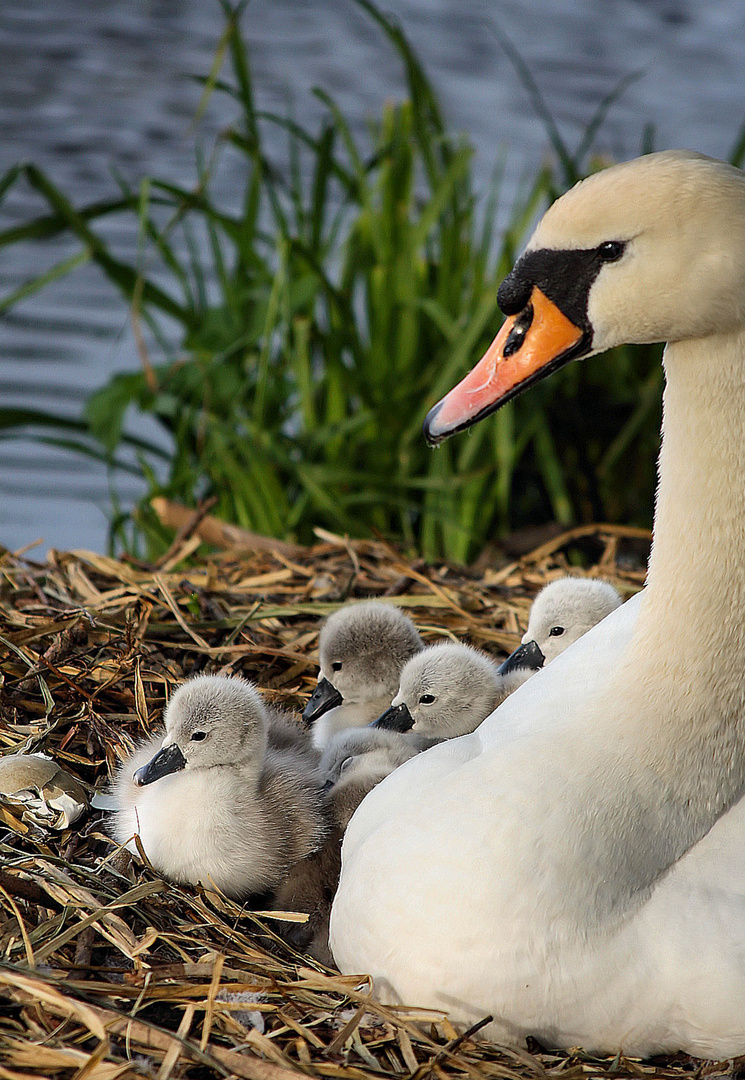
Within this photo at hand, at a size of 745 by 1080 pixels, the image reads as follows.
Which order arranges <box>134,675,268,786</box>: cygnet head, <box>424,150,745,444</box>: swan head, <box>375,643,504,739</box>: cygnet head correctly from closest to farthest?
1. <box>424,150,745,444</box>: swan head
2. <box>134,675,268,786</box>: cygnet head
3. <box>375,643,504,739</box>: cygnet head

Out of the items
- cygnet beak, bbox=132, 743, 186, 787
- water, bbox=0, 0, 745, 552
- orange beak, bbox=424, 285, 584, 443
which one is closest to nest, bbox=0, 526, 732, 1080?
cygnet beak, bbox=132, 743, 186, 787

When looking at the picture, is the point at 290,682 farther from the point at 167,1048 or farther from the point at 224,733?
the point at 167,1048

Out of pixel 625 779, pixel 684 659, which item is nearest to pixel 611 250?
pixel 684 659

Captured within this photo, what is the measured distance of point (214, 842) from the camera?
2367mm

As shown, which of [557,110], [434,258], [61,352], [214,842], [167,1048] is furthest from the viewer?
[557,110]

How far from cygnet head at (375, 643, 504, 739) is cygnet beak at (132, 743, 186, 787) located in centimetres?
50

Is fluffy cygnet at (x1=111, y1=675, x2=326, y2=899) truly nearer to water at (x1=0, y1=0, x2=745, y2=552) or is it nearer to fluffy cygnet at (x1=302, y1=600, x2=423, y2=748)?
fluffy cygnet at (x1=302, y1=600, x2=423, y2=748)

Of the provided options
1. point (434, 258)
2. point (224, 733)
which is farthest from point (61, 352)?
point (224, 733)

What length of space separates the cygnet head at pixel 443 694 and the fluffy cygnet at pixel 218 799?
13.2 inches

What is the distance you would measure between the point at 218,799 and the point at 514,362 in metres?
1.02

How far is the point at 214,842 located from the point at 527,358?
1.04m

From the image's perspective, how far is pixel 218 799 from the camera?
2449mm

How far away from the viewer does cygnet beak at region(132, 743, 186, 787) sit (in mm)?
2396

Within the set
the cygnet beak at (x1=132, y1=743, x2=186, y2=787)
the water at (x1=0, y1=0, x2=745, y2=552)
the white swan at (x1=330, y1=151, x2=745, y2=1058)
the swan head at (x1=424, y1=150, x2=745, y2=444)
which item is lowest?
the water at (x1=0, y1=0, x2=745, y2=552)
